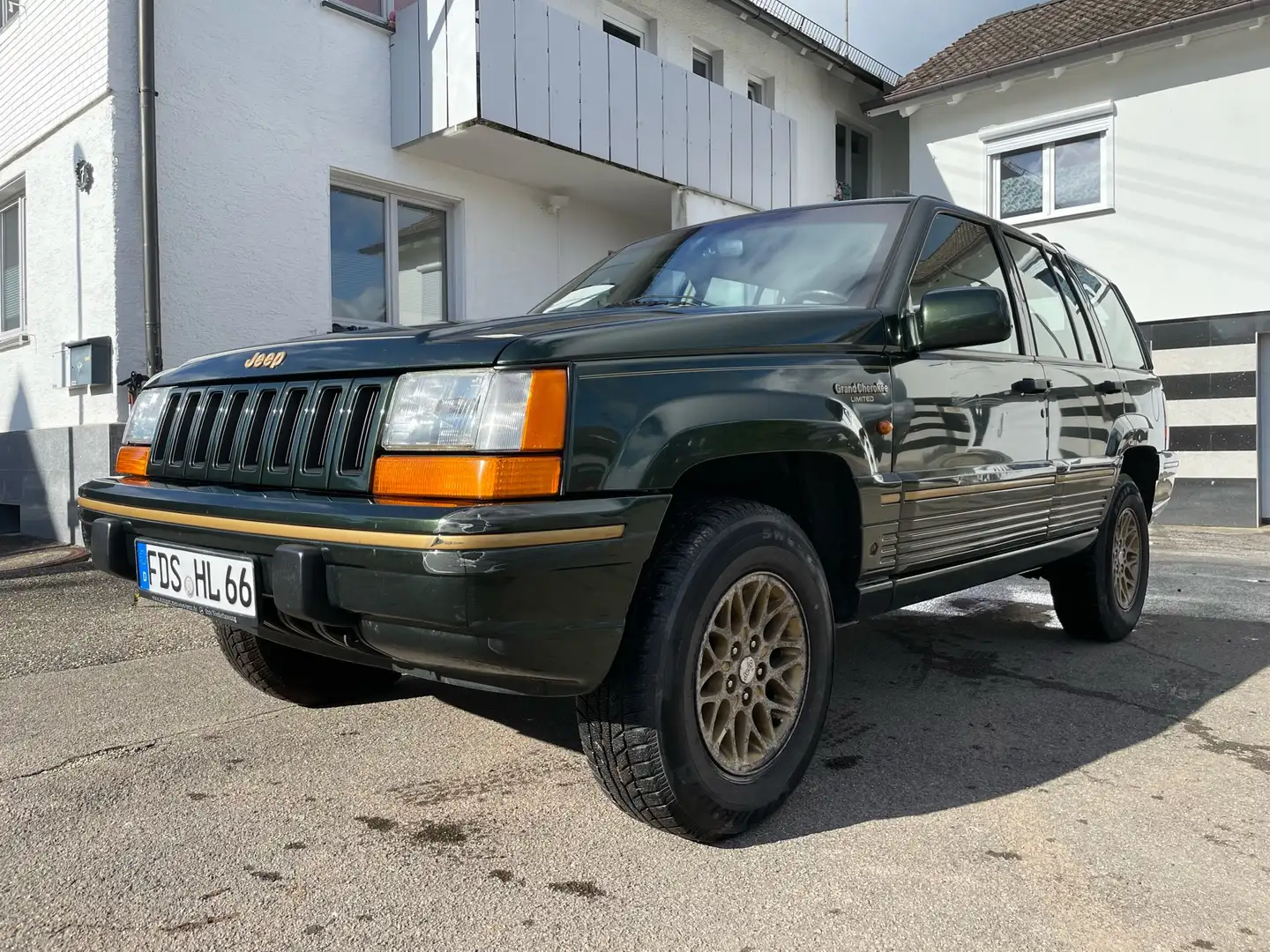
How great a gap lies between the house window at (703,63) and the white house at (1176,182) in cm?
319

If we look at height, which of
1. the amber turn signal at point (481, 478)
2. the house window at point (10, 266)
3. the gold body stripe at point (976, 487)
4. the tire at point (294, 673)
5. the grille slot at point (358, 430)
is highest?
the house window at point (10, 266)

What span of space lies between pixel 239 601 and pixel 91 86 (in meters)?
5.98

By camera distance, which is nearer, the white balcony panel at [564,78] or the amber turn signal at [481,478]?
the amber turn signal at [481,478]

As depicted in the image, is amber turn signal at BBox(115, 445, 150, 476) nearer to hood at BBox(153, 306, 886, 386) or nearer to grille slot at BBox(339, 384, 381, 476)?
hood at BBox(153, 306, 886, 386)

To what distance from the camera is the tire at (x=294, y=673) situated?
292cm

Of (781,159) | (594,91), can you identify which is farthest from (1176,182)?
(594,91)

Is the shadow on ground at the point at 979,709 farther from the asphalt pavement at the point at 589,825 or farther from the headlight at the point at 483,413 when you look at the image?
the headlight at the point at 483,413

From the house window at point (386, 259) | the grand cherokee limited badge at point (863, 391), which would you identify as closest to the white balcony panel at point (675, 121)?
the house window at point (386, 259)

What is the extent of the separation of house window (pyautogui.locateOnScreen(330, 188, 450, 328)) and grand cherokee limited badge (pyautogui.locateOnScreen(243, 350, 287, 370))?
220 inches

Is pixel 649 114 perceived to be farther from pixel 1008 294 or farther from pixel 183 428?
pixel 183 428

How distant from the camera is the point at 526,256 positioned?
29.8 feet

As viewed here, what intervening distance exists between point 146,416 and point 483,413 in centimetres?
134

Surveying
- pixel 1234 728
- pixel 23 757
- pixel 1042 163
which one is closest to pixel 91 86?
pixel 23 757

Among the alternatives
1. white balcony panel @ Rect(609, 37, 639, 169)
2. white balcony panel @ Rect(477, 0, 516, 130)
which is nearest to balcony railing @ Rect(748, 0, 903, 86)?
white balcony panel @ Rect(609, 37, 639, 169)
